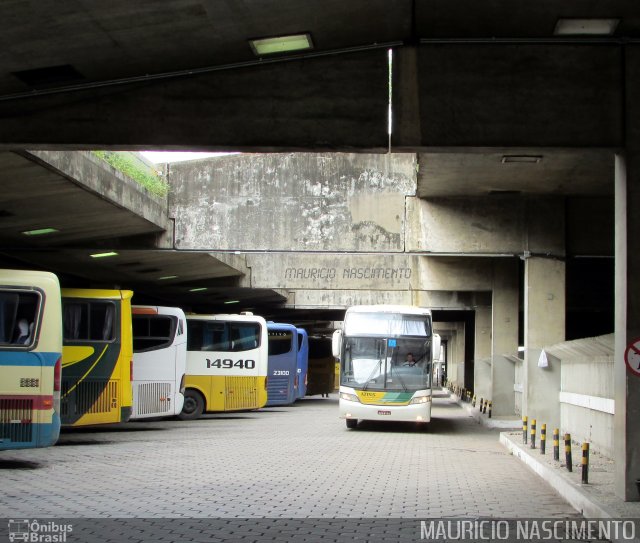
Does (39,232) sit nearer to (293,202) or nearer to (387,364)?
(293,202)

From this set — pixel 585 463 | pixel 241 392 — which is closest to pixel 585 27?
pixel 585 463

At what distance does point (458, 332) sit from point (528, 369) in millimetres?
40757

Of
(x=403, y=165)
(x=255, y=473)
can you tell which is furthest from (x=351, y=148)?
(x=403, y=165)

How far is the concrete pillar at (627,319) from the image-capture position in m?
11.0

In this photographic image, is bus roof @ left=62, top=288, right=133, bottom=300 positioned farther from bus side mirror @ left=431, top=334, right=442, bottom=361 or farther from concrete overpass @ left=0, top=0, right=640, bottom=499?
concrete overpass @ left=0, top=0, right=640, bottom=499

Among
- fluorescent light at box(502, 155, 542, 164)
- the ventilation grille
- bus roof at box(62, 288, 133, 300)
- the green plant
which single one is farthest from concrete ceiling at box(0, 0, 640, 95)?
the ventilation grille

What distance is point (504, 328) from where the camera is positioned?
31.3 m

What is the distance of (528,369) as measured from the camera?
23266 millimetres

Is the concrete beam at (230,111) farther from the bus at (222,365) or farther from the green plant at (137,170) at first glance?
the bus at (222,365)

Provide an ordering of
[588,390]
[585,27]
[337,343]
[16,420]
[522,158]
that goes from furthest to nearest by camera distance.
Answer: [337,343] < [588,390] < [522,158] < [16,420] < [585,27]

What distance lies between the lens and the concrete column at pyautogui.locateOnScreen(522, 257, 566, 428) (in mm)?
22812

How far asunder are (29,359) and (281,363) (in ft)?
75.2

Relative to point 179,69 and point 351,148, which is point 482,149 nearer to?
point 351,148

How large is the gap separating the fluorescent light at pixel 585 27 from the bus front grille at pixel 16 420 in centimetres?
910
